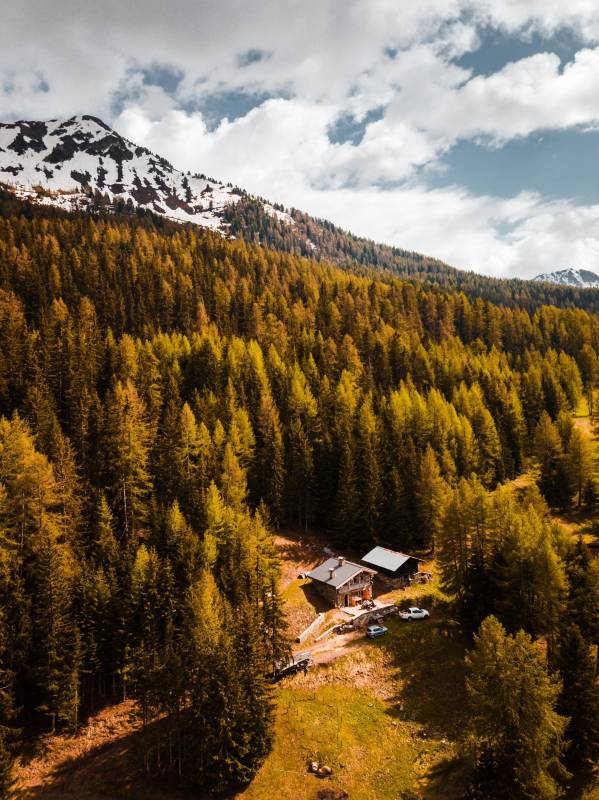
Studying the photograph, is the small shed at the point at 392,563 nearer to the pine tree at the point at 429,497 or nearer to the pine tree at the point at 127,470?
the pine tree at the point at 429,497

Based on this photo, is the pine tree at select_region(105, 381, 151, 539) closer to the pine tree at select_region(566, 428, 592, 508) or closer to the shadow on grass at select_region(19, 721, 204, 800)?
the shadow on grass at select_region(19, 721, 204, 800)

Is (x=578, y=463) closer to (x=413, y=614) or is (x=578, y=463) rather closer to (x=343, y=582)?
(x=413, y=614)

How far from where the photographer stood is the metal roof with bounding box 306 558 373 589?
5331 centimetres

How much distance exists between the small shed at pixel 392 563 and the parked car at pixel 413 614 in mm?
6240

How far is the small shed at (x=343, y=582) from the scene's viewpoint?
2094 inches

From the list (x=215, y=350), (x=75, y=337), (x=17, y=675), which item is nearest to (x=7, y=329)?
(x=75, y=337)

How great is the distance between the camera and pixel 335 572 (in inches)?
2160

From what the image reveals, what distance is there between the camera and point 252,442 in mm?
71250

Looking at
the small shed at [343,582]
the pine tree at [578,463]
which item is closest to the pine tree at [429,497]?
the small shed at [343,582]

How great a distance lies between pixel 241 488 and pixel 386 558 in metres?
20.5

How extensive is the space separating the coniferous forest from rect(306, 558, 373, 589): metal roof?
7987mm

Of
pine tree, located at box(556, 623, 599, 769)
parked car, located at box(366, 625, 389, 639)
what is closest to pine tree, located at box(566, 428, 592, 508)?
parked car, located at box(366, 625, 389, 639)

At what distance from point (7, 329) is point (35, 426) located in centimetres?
2424

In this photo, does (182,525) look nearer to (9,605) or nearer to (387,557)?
(9,605)
